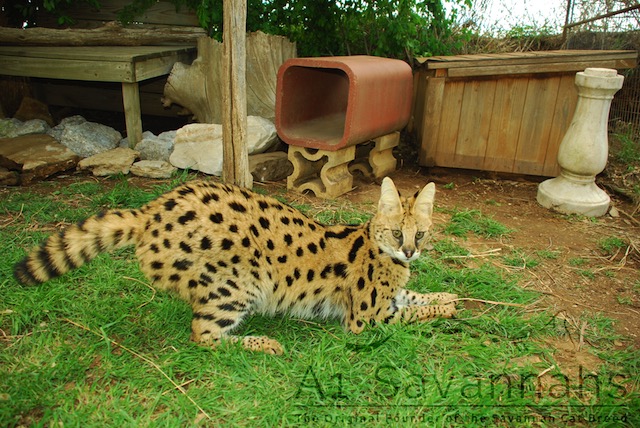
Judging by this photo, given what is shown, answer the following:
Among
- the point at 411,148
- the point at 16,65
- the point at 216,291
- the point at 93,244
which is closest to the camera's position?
the point at 93,244

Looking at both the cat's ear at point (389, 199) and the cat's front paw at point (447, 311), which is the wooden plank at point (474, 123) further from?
the cat's ear at point (389, 199)

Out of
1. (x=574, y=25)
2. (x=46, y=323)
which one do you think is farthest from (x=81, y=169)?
(x=574, y=25)

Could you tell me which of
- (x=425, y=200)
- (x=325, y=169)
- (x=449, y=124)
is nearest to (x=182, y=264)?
(x=425, y=200)

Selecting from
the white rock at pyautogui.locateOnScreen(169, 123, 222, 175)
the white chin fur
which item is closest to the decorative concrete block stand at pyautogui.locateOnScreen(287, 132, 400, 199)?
the white rock at pyautogui.locateOnScreen(169, 123, 222, 175)

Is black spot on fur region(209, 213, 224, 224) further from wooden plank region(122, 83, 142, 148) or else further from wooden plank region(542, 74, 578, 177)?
wooden plank region(542, 74, 578, 177)

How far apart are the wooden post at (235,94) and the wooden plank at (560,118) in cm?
378

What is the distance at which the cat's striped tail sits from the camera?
3.04 meters

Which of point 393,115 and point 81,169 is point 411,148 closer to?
point 393,115

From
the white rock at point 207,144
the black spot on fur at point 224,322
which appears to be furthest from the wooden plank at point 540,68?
the black spot on fur at point 224,322

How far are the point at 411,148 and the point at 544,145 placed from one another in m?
2.00

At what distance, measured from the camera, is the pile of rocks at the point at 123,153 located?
6.22m

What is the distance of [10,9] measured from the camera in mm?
8680

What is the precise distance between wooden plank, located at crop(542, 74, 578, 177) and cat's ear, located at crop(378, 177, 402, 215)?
3.94 meters

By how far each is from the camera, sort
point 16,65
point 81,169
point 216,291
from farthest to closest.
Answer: point 16,65
point 81,169
point 216,291
